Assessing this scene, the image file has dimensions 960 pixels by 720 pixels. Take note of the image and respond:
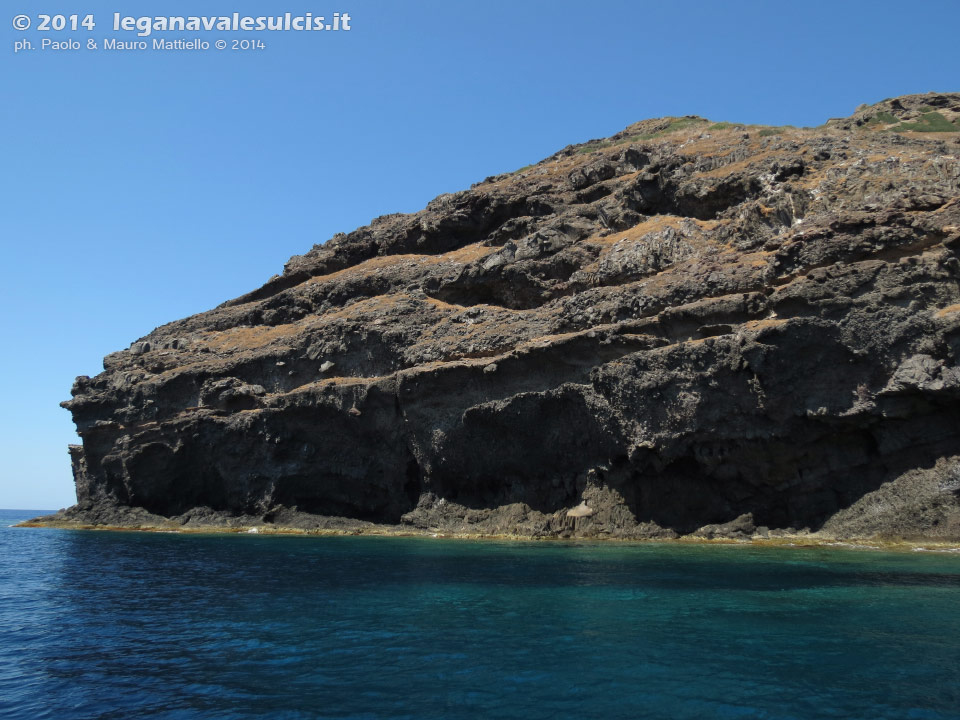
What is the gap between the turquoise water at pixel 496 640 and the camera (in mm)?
10141

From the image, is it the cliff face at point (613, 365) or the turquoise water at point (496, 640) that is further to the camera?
the cliff face at point (613, 365)

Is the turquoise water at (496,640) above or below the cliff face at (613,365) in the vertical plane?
below

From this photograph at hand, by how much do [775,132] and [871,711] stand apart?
5079 centimetres

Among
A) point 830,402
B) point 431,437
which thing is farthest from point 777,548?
point 431,437

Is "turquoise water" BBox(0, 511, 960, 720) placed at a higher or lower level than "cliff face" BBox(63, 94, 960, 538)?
Result: lower

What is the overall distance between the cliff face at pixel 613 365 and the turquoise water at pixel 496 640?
8.37 meters

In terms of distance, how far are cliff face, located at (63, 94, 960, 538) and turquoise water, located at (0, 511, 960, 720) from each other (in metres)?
8.37

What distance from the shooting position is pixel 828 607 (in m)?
16.7

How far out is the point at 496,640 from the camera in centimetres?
1398

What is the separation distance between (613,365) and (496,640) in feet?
83.1

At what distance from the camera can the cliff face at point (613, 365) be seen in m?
31.9

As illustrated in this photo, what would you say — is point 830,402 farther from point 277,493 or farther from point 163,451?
point 163,451

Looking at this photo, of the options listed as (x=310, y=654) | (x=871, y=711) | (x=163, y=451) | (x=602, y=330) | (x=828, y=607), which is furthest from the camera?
(x=163, y=451)

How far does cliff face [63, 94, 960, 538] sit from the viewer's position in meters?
31.9
